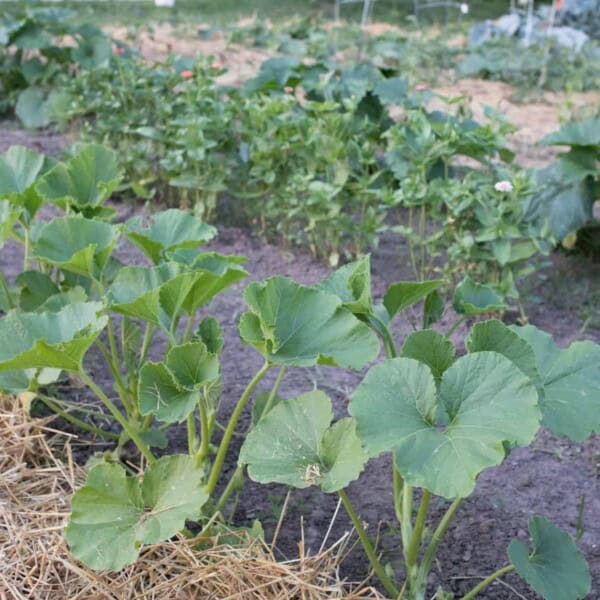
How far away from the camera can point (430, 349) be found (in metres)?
1.66

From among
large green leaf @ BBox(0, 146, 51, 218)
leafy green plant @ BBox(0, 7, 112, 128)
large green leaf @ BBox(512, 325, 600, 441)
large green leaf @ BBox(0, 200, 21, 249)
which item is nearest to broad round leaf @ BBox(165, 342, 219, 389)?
large green leaf @ BBox(512, 325, 600, 441)

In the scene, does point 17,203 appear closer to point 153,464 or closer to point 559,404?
point 153,464

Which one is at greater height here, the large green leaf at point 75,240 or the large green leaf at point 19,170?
the large green leaf at point 19,170

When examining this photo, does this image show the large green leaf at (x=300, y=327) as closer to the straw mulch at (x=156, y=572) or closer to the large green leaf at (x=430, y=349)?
the large green leaf at (x=430, y=349)

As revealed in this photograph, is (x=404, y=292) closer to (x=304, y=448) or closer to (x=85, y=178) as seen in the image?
(x=304, y=448)

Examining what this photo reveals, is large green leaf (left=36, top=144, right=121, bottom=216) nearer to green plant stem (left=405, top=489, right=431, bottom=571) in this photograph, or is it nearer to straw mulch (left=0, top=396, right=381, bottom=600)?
straw mulch (left=0, top=396, right=381, bottom=600)

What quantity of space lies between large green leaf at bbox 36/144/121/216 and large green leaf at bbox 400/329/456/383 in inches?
44.1

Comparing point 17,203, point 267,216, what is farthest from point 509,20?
point 17,203

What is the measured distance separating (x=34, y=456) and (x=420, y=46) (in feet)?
20.0

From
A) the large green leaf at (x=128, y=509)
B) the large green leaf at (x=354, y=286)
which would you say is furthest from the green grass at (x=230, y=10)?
A: the large green leaf at (x=128, y=509)

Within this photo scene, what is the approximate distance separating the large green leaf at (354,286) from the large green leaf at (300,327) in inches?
1.5

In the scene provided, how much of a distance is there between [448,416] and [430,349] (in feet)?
0.54

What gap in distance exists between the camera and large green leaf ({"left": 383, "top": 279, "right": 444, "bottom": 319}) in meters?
1.79

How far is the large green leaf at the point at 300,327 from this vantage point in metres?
1.70
